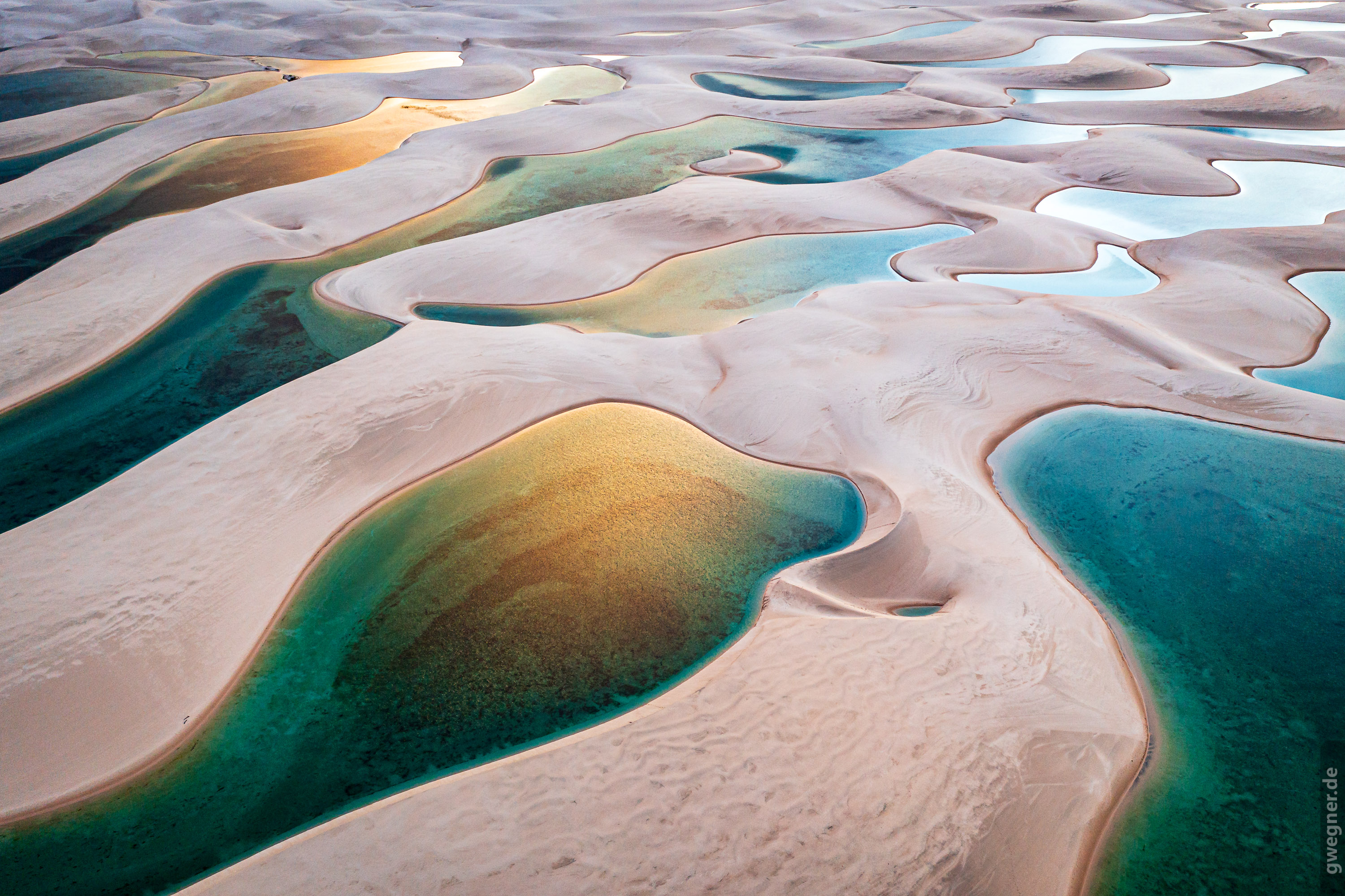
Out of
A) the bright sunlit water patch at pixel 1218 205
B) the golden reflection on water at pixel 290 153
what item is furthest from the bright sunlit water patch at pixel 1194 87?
the golden reflection on water at pixel 290 153

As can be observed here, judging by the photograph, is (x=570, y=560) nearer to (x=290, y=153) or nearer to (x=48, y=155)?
(x=290, y=153)

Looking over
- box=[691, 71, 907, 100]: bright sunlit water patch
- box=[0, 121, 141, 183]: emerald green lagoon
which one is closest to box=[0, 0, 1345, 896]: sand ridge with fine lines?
box=[0, 121, 141, 183]: emerald green lagoon

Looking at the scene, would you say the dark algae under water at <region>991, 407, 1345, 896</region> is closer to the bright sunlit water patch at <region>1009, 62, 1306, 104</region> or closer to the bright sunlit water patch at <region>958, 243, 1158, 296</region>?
the bright sunlit water patch at <region>958, 243, 1158, 296</region>

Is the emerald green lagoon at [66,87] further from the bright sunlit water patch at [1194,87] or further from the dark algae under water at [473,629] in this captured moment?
the bright sunlit water patch at [1194,87]

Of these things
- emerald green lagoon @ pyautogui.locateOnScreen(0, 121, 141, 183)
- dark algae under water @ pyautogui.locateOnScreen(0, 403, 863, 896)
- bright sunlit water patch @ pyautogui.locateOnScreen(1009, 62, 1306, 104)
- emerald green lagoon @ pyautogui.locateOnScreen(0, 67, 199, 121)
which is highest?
bright sunlit water patch @ pyautogui.locateOnScreen(1009, 62, 1306, 104)

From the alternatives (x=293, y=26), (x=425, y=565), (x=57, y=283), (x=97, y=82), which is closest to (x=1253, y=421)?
(x=425, y=565)

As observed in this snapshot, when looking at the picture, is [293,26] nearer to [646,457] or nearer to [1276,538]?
[646,457]
